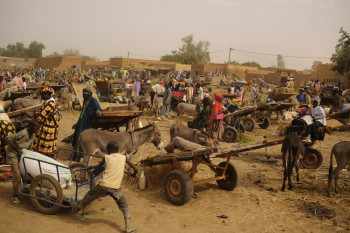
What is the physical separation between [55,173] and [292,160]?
5625 millimetres

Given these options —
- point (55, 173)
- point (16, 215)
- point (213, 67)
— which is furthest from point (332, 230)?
point (213, 67)

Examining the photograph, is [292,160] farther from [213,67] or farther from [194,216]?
[213,67]

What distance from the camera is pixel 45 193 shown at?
543cm

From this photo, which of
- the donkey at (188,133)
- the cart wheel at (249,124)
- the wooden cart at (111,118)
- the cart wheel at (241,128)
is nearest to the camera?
the wooden cart at (111,118)

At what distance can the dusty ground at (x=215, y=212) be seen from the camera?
5.26 metres

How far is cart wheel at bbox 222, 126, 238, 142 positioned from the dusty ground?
418cm

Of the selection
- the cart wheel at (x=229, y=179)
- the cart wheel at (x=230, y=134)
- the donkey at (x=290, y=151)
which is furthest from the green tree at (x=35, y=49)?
the donkey at (x=290, y=151)

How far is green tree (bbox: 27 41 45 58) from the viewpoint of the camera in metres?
86.4

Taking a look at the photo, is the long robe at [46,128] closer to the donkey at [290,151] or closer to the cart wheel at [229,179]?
the cart wheel at [229,179]

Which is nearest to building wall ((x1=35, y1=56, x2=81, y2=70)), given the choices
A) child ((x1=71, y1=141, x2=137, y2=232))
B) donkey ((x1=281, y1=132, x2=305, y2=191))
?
donkey ((x1=281, y1=132, x2=305, y2=191))

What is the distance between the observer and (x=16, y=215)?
5273 millimetres

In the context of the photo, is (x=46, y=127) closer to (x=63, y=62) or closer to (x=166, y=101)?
(x=166, y=101)

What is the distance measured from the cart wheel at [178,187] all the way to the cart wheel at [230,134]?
6.47m

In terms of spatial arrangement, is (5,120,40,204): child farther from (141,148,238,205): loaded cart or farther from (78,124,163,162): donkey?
(141,148,238,205): loaded cart
